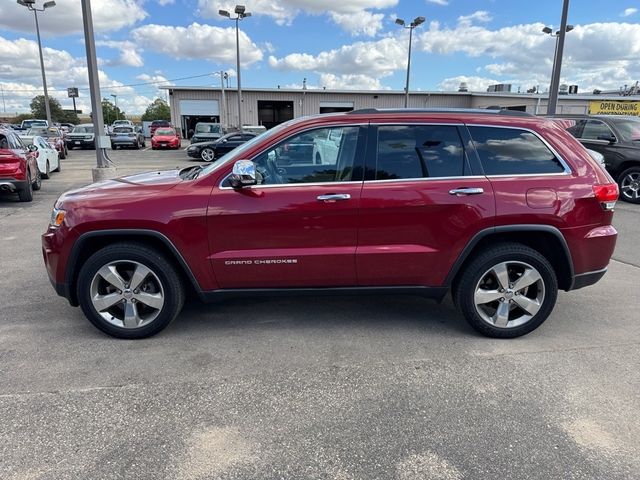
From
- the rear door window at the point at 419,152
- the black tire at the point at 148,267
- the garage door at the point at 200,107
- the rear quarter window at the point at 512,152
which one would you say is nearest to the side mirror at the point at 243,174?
the black tire at the point at 148,267

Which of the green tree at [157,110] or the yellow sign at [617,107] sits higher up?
the green tree at [157,110]

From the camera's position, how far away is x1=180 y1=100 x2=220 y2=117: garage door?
1758 inches

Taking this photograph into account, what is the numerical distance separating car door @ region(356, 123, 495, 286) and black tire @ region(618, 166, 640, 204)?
29.6 feet

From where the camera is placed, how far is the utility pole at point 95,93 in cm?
1171

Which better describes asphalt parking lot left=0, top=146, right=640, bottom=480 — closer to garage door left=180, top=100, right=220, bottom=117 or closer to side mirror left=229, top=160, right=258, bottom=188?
side mirror left=229, top=160, right=258, bottom=188

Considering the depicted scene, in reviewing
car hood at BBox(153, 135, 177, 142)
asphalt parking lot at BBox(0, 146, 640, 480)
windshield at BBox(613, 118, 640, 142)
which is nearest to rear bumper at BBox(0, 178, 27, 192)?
asphalt parking lot at BBox(0, 146, 640, 480)

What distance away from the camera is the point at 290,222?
3.59 meters

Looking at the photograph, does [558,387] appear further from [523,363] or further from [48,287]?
[48,287]

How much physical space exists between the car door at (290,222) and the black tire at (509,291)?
94 cm

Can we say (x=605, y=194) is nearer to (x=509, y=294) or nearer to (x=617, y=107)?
(x=509, y=294)

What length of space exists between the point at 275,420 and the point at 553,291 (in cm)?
241

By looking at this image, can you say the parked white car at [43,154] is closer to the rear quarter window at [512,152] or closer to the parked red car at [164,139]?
the rear quarter window at [512,152]

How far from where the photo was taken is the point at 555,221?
12.0 ft

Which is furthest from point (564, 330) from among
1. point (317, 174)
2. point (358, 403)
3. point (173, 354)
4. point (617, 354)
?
point (173, 354)
